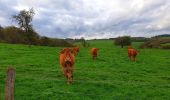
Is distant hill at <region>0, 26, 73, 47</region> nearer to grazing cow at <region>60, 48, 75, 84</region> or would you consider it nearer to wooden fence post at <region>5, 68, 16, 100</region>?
grazing cow at <region>60, 48, 75, 84</region>

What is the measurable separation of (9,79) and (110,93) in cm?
825

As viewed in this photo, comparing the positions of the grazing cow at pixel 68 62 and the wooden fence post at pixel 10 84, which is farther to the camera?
the grazing cow at pixel 68 62

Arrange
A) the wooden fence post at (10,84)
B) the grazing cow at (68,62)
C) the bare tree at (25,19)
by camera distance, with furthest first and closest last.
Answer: the bare tree at (25,19), the grazing cow at (68,62), the wooden fence post at (10,84)

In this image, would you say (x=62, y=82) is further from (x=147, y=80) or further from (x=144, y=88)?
(x=147, y=80)

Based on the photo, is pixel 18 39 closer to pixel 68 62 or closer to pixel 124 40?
pixel 124 40

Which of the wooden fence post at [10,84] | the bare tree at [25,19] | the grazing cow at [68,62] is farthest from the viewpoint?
the bare tree at [25,19]

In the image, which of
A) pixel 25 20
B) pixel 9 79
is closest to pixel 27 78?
pixel 9 79

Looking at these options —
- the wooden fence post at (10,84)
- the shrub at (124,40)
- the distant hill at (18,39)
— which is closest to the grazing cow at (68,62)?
the wooden fence post at (10,84)

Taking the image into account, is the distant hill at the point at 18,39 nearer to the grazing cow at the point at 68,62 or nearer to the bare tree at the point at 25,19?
the bare tree at the point at 25,19

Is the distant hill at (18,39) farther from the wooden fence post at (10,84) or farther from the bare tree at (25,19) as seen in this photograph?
the wooden fence post at (10,84)

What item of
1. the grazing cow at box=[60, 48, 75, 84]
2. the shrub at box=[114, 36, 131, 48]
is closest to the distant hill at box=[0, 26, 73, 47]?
the shrub at box=[114, 36, 131, 48]

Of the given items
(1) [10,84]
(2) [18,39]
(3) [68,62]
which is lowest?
(3) [68,62]

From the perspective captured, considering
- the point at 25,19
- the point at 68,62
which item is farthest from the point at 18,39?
the point at 68,62

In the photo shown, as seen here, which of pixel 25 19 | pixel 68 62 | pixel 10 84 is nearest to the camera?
pixel 10 84
